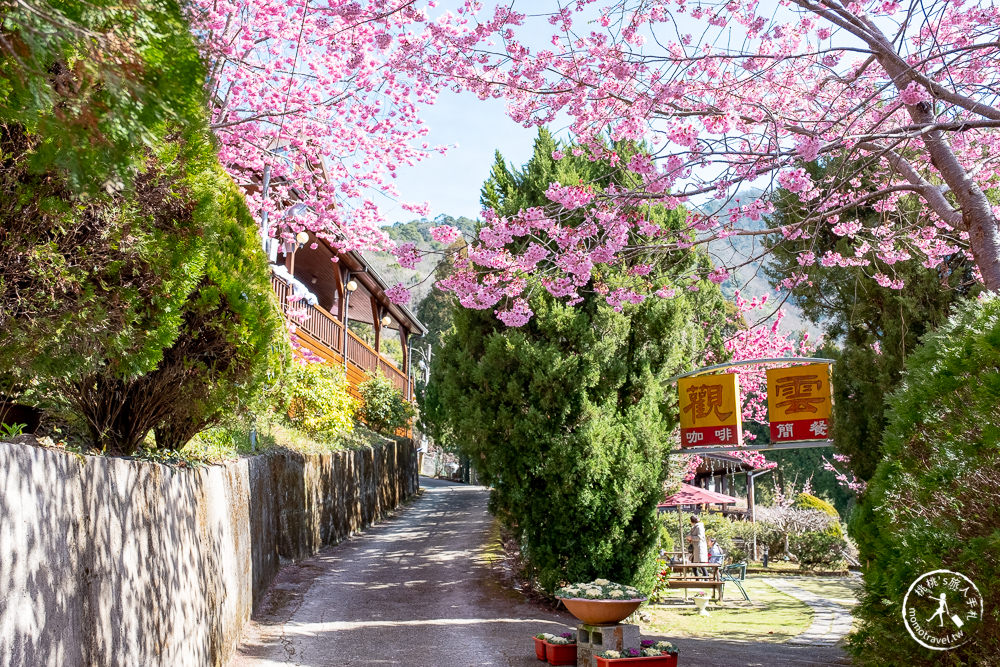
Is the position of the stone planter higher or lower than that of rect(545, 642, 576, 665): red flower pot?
higher

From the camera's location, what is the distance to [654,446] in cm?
1014

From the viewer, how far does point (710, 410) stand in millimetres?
9688

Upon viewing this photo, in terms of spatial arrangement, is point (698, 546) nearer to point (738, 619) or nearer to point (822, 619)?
point (738, 619)

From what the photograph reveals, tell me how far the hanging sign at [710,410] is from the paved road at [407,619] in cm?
252

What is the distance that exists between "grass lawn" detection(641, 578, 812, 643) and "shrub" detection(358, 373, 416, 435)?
969 cm

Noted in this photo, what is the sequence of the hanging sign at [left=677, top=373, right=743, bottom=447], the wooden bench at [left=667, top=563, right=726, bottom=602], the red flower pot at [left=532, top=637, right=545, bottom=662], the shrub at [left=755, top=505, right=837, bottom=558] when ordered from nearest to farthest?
the red flower pot at [left=532, top=637, right=545, bottom=662], the hanging sign at [left=677, top=373, right=743, bottom=447], the wooden bench at [left=667, top=563, right=726, bottom=602], the shrub at [left=755, top=505, right=837, bottom=558]

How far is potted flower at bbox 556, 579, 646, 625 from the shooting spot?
7039 millimetres

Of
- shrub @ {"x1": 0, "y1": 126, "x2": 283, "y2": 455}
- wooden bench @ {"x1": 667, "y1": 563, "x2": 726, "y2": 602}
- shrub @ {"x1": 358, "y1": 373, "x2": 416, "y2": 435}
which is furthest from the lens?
shrub @ {"x1": 358, "y1": 373, "x2": 416, "y2": 435}

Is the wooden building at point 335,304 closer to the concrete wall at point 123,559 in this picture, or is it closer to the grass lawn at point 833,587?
the concrete wall at point 123,559

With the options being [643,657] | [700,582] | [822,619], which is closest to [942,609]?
[643,657]

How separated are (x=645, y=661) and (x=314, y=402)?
947cm

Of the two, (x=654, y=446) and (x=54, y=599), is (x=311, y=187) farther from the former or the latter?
(x=54, y=599)

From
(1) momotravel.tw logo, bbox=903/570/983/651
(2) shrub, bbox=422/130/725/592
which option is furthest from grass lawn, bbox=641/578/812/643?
(1) momotravel.tw logo, bbox=903/570/983/651

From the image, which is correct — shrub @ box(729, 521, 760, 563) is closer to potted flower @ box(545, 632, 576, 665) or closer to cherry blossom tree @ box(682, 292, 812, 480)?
cherry blossom tree @ box(682, 292, 812, 480)
